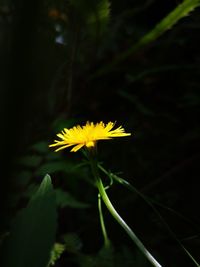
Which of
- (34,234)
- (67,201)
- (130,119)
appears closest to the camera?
(34,234)

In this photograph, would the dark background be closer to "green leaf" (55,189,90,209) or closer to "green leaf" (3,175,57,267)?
"green leaf" (55,189,90,209)

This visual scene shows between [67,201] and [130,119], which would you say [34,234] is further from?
[130,119]

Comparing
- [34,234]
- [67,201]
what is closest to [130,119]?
[67,201]

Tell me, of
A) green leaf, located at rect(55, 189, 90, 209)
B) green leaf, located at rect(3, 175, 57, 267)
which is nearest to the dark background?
green leaf, located at rect(55, 189, 90, 209)

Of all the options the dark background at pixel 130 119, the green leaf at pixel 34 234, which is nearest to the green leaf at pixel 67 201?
the dark background at pixel 130 119

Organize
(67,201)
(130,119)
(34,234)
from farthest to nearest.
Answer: (130,119) → (67,201) → (34,234)
